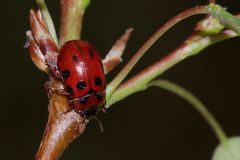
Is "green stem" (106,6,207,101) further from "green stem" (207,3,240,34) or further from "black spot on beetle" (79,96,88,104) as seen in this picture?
"black spot on beetle" (79,96,88,104)

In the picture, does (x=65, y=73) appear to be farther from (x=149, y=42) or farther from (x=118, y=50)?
(x=149, y=42)

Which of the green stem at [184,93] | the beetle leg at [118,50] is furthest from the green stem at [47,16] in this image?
the green stem at [184,93]

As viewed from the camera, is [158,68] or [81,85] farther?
[81,85]

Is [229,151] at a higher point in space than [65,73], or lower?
lower

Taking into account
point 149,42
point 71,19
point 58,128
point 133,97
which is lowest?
point 58,128

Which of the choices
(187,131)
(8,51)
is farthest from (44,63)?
(187,131)

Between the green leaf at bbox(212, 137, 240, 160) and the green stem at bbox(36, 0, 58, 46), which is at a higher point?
the green stem at bbox(36, 0, 58, 46)

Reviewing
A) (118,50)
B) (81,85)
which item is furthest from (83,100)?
(118,50)

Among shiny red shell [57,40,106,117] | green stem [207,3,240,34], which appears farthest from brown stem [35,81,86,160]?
green stem [207,3,240,34]
